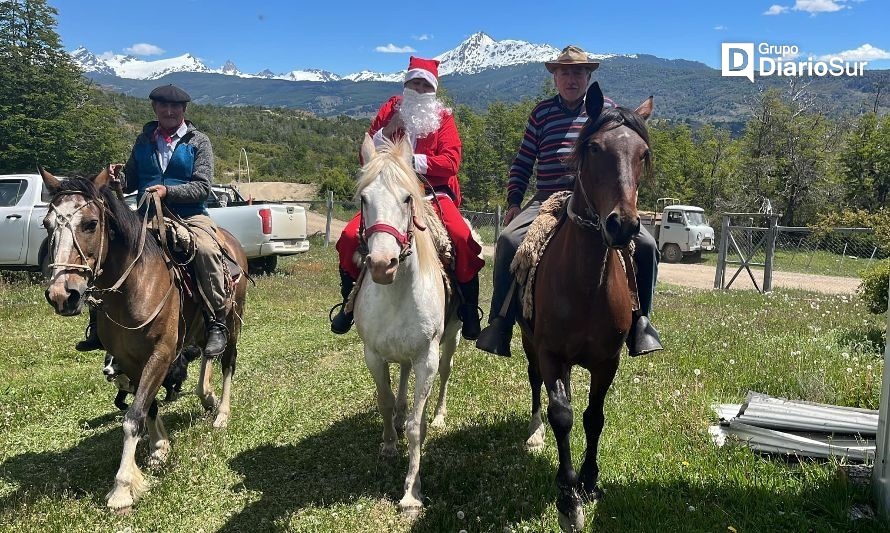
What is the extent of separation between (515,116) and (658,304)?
37522 mm

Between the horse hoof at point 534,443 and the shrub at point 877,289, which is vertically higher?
the shrub at point 877,289

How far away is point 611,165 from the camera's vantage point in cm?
319

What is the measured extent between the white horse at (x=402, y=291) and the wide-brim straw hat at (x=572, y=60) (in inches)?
68.2

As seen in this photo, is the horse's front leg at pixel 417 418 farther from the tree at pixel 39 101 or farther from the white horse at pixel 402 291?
the tree at pixel 39 101

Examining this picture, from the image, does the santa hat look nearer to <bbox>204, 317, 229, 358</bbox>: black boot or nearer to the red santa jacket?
the red santa jacket

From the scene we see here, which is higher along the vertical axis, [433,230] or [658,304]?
[433,230]

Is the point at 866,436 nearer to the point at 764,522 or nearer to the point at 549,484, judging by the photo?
the point at 764,522

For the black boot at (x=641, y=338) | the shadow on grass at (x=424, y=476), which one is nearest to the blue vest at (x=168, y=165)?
the shadow on grass at (x=424, y=476)

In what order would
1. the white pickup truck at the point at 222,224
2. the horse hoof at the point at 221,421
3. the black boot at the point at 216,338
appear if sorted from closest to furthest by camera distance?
1. the black boot at the point at 216,338
2. the horse hoof at the point at 221,421
3. the white pickup truck at the point at 222,224

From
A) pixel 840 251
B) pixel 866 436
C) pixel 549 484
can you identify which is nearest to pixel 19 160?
pixel 549 484

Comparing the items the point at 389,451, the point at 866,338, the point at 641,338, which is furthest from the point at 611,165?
the point at 866,338

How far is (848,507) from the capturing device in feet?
11.6

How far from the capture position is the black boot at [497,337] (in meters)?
4.54

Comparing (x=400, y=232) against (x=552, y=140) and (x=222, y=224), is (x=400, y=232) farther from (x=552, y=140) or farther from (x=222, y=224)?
(x=222, y=224)
